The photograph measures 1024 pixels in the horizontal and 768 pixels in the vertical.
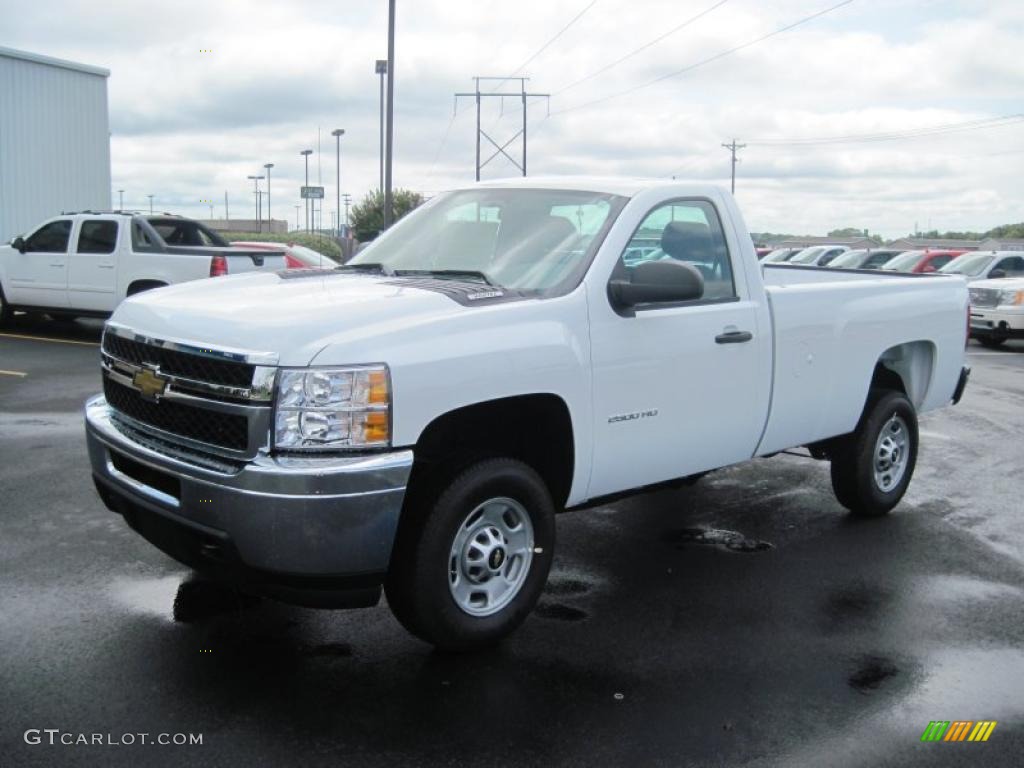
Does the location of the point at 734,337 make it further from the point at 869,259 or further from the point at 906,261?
the point at 869,259

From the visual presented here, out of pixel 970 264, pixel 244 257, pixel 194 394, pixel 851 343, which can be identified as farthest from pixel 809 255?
pixel 194 394

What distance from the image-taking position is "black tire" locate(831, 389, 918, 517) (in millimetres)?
6570

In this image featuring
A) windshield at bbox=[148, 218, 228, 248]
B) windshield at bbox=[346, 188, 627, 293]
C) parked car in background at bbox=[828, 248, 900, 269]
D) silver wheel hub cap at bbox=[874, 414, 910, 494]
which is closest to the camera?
windshield at bbox=[346, 188, 627, 293]

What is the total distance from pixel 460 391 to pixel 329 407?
547mm

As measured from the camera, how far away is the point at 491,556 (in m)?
4.38

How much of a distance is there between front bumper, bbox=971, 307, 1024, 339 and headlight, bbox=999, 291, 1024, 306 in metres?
0.17

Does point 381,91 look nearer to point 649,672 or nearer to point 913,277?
point 913,277

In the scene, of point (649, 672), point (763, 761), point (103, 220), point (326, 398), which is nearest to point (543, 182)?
point (326, 398)

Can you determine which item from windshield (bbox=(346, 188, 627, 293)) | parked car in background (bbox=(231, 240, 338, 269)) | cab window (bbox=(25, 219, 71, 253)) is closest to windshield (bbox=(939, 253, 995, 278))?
parked car in background (bbox=(231, 240, 338, 269))

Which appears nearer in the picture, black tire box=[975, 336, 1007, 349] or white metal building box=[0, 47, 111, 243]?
black tire box=[975, 336, 1007, 349]

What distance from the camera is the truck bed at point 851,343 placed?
5.76 meters

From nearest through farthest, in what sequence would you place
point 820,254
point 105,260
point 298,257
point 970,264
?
point 105,260
point 298,257
point 970,264
point 820,254

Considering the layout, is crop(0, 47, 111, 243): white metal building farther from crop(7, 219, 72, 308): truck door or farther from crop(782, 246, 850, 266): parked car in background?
crop(782, 246, 850, 266): parked car in background

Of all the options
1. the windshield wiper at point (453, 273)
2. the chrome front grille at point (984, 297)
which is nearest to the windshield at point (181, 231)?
the windshield wiper at point (453, 273)
